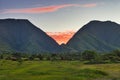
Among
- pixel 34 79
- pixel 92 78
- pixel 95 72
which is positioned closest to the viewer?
pixel 34 79

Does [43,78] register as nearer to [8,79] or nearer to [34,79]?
[34,79]

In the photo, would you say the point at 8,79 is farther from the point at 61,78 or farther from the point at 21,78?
the point at 61,78

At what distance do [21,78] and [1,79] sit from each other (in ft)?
18.8

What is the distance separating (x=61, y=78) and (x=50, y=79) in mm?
3816

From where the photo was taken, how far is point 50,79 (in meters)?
80.8

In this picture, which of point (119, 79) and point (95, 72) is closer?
point (119, 79)

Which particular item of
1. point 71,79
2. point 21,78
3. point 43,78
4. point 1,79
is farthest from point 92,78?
point 1,79

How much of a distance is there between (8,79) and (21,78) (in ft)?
13.7

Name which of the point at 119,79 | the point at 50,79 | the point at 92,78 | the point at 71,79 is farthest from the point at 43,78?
the point at 119,79

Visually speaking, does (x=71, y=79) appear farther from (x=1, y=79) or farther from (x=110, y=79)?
(x=1, y=79)

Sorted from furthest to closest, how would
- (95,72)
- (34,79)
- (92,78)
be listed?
(95,72), (92,78), (34,79)

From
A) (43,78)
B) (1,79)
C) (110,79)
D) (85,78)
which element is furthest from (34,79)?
(110,79)

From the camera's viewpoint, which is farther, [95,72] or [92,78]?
[95,72]

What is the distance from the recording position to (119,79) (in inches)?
3268
